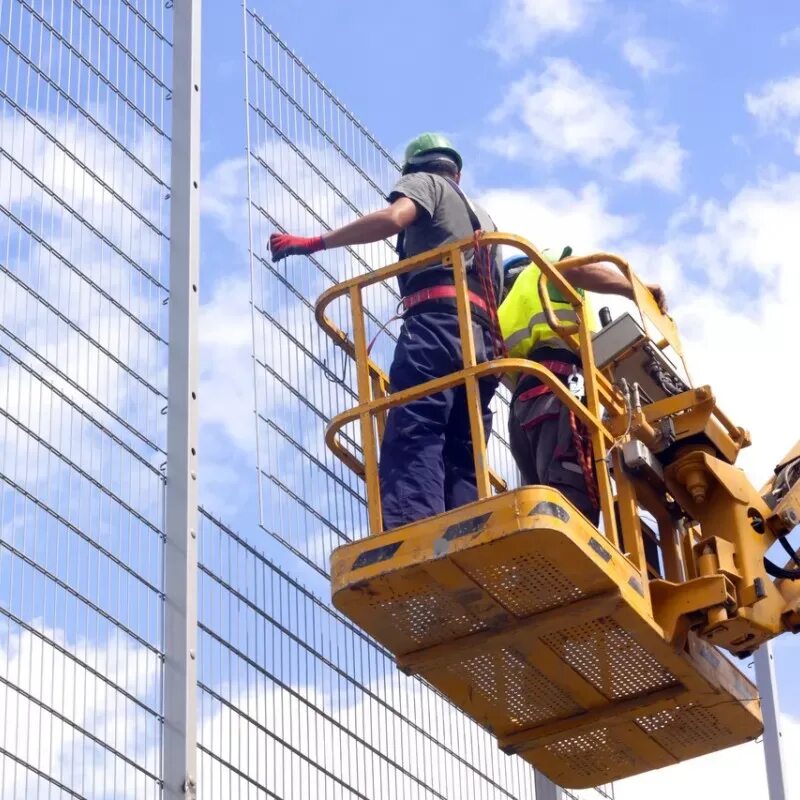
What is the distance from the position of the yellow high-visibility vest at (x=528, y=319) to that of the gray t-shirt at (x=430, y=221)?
16.2 inches

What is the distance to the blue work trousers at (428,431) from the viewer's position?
894cm

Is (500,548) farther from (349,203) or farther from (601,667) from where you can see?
(349,203)

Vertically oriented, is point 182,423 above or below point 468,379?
above

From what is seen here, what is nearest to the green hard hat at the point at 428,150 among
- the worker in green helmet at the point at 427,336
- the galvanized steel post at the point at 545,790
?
the worker in green helmet at the point at 427,336

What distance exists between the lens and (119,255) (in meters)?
10.9

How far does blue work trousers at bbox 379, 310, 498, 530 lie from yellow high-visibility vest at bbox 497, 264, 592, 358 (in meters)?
0.43

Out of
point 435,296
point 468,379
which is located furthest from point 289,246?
point 468,379

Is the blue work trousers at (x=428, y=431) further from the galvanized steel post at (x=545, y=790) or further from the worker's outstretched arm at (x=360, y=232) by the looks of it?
the galvanized steel post at (x=545, y=790)

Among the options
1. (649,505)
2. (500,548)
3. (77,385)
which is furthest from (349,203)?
(500,548)

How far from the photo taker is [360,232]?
9.40 meters

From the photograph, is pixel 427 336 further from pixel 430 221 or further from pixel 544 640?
pixel 544 640

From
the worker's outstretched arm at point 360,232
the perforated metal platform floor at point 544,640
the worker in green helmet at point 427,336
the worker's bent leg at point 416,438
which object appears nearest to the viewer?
the perforated metal platform floor at point 544,640

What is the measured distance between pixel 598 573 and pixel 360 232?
84.0 inches

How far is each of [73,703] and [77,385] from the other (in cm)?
176
